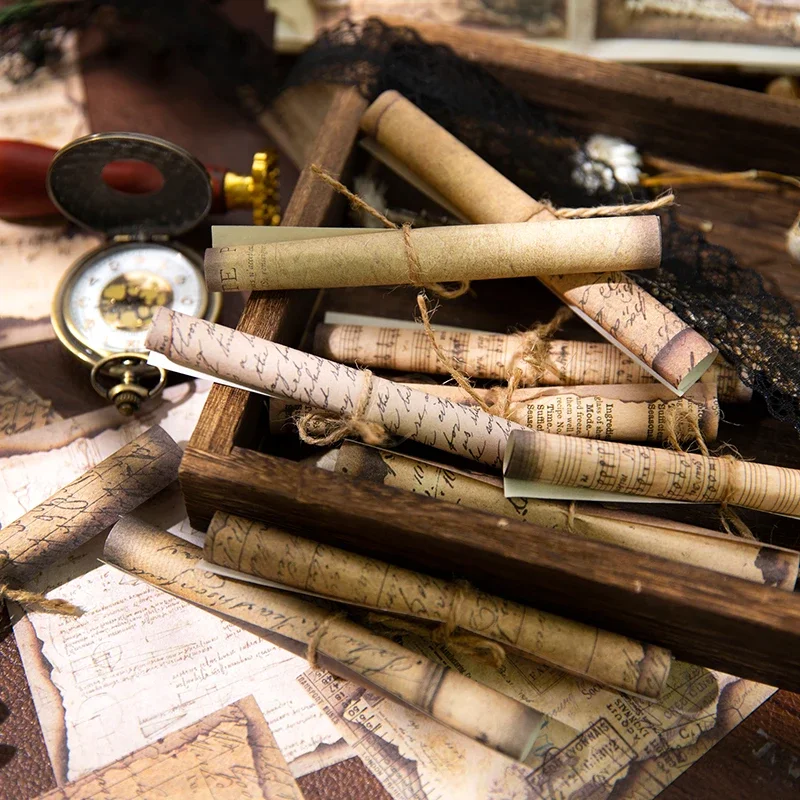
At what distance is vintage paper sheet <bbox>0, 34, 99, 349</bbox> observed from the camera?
150 centimetres

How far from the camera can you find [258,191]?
147 cm

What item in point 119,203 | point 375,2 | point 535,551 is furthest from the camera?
point 375,2

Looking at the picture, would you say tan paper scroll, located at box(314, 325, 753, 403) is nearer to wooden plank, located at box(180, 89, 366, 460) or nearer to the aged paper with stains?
wooden plank, located at box(180, 89, 366, 460)

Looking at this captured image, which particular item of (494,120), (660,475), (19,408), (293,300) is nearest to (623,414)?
(660,475)

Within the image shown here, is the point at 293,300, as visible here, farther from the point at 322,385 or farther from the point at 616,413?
the point at 616,413

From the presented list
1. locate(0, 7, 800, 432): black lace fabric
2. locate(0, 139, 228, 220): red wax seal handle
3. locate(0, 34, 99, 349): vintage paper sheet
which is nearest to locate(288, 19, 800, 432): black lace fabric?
locate(0, 7, 800, 432): black lace fabric

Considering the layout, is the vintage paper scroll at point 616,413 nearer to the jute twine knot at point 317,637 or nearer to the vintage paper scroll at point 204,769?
the jute twine knot at point 317,637

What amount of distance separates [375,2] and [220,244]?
2.89ft

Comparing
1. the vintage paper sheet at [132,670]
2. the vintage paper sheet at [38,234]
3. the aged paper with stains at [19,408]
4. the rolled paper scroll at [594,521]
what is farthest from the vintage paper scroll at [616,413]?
the vintage paper sheet at [38,234]

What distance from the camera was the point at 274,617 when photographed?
1132 mm

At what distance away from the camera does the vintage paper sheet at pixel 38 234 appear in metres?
1.50

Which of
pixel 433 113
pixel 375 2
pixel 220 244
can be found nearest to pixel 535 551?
pixel 220 244

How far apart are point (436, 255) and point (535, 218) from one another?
0.18 m

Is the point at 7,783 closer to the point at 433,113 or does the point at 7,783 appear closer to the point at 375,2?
the point at 433,113
